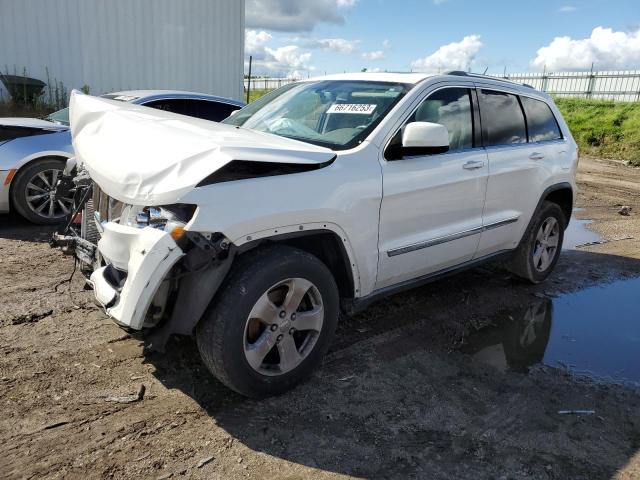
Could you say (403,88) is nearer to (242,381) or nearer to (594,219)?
(242,381)

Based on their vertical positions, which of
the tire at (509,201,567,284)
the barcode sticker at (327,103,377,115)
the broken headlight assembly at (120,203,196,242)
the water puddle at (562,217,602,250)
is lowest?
the water puddle at (562,217,602,250)

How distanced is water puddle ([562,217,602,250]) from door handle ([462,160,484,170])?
3.49 m

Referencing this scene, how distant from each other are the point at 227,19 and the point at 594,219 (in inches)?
449

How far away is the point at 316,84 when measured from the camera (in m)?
4.23

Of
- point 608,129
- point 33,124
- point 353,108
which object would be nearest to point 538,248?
point 353,108

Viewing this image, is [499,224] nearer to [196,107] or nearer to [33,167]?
[196,107]

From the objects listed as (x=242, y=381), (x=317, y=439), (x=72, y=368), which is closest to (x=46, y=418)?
(x=72, y=368)

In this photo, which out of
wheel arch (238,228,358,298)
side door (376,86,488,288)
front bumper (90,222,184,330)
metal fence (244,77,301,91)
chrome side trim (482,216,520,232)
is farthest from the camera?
metal fence (244,77,301,91)

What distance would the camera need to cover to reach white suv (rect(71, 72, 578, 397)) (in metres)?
2.60

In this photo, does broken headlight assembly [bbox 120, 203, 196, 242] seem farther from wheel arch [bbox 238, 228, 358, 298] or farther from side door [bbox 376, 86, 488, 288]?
side door [bbox 376, 86, 488, 288]

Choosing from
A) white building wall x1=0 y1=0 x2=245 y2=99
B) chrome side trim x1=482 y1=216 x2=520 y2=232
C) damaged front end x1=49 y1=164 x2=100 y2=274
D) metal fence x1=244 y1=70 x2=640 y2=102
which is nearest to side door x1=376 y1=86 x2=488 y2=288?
chrome side trim x1=482 y1=216 x2=520 y2=232

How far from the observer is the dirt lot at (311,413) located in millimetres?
2562

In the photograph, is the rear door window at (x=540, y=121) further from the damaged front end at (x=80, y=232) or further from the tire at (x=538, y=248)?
the damaged front end at (x=80, y=232)

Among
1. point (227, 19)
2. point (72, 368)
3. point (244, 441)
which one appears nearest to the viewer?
point (244, 441)
